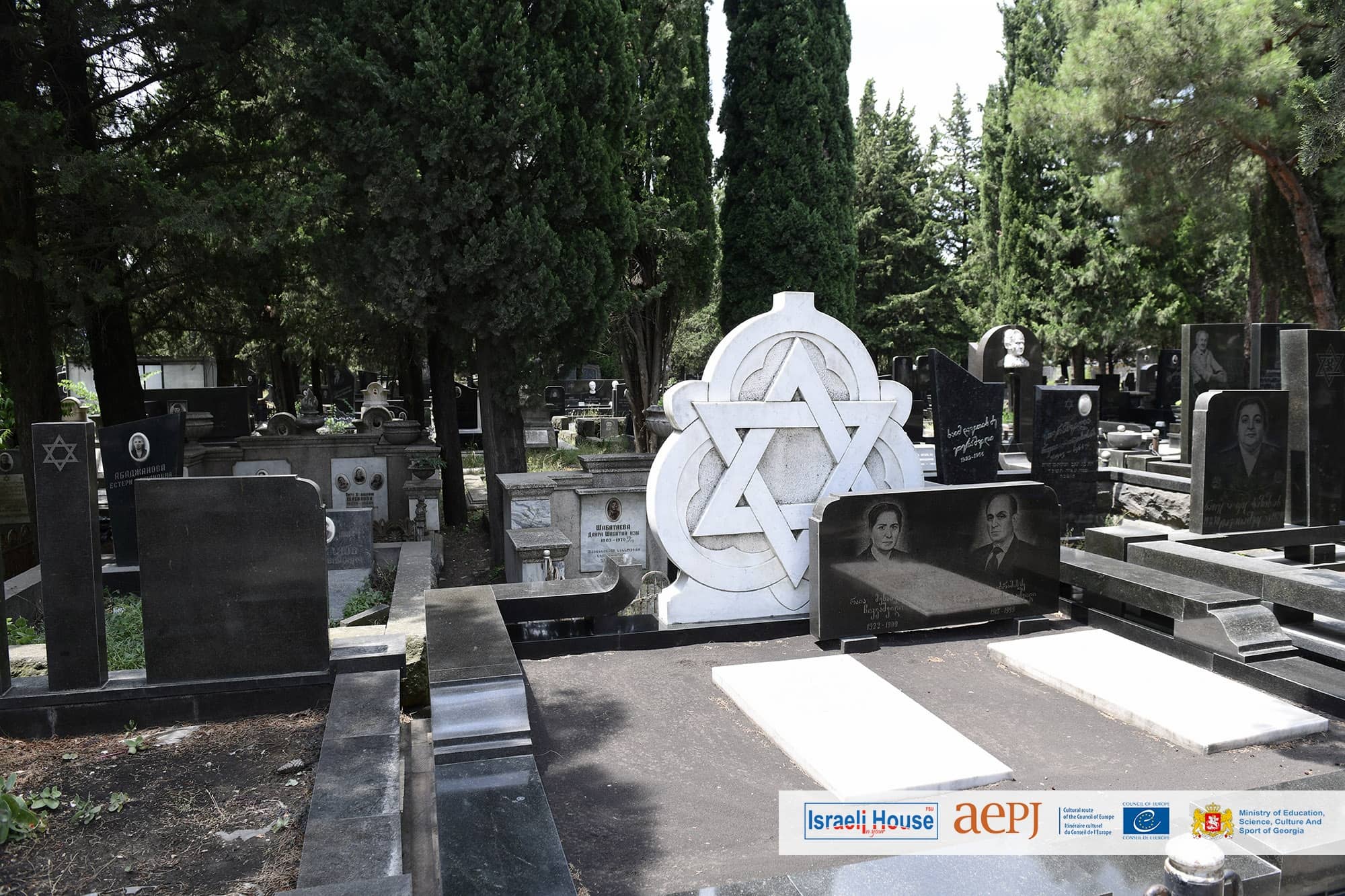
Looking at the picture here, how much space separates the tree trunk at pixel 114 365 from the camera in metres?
10.8

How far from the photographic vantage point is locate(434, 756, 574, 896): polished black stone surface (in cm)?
245

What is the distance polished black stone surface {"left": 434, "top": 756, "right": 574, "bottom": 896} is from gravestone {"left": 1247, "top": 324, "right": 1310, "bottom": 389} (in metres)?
10.4

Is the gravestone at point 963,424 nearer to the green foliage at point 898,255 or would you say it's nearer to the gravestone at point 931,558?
the gravestone at point 931,558

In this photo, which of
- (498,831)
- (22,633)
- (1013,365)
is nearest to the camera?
(498,831)

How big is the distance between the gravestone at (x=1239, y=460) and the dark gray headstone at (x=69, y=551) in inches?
274

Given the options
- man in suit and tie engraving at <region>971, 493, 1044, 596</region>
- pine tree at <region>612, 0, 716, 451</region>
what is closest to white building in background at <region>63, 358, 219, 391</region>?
pine tree at <region>612, 0, 716, 451</region>

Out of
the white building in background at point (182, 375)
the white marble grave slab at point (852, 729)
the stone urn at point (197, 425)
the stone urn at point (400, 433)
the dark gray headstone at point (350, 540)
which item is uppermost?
the white building in background at point (182, 375)

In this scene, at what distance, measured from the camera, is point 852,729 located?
3840mm

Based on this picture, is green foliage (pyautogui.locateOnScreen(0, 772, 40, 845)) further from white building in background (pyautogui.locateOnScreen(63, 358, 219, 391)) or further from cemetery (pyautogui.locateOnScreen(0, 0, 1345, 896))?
white building in background (pyautogui.locateOnScreen(63, 358, 219, 391))

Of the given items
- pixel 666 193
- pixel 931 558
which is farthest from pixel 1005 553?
pixel 666 193

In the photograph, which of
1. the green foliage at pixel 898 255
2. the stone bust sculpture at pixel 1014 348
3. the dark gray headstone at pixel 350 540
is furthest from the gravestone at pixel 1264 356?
the green foliage at pixel 898 255

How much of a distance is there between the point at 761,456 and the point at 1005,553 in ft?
5.37

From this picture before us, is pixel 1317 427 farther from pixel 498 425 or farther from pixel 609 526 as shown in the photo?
pixel 498 425

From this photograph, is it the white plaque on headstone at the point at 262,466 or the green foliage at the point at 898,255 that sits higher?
the green foliage at the point at 898,255
